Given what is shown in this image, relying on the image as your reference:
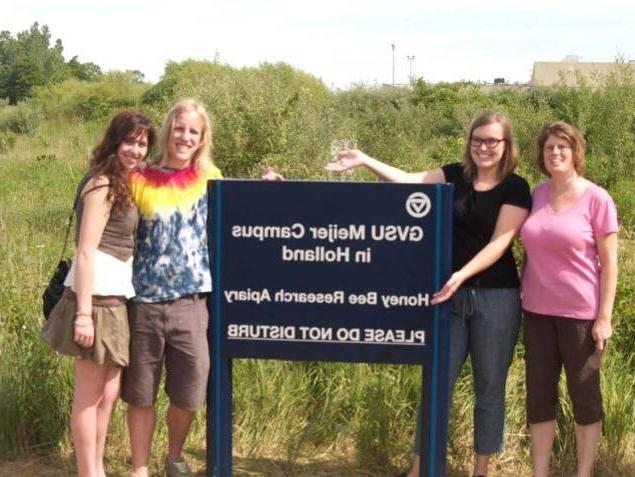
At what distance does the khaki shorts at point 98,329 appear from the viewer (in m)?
3.99

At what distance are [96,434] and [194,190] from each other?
1.22m

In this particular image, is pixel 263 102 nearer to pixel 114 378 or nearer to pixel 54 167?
pixel 54 167

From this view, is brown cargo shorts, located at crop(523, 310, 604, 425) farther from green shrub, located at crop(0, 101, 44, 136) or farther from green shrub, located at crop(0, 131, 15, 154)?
green shrub, located at crop(0, 101, 44, 136)

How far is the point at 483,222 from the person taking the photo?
4.20 metres

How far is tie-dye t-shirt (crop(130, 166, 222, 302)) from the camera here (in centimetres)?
405

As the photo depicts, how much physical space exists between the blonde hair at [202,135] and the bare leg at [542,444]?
6.60 feet

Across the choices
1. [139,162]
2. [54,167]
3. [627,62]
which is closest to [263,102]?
[627,62]

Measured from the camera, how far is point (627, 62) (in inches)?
797

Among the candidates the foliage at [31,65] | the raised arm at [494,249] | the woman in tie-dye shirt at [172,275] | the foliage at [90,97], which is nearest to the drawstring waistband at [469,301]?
the raised arm at [494,249]

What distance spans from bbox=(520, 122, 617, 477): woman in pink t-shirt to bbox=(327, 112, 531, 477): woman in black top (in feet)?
0.28

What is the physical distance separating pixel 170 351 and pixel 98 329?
38cm

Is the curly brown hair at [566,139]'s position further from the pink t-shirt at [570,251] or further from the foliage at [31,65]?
the foliage at [31,65]

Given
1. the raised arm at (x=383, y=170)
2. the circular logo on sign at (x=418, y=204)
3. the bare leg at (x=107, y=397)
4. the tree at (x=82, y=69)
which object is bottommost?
the bare leg at (x=107, y=397)

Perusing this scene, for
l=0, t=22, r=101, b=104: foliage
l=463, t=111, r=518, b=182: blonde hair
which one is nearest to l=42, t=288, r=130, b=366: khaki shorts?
l=463, t=111, r=518, b=182: blonde hair
